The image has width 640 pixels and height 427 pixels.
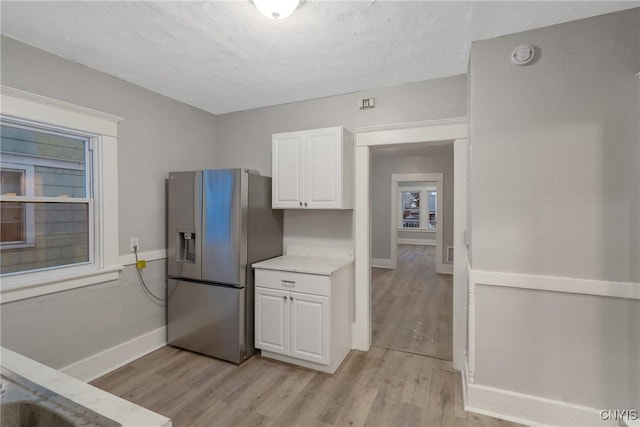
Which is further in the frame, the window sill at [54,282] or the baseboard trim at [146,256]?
the baseboard trim at [146,256]

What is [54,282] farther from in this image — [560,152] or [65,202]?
[560,152]

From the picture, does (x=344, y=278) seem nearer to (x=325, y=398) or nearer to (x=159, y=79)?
(x=325, y=398)

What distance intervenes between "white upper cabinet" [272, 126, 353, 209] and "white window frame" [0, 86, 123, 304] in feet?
4.55

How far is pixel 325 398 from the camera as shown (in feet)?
6.97

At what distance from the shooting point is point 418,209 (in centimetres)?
1041

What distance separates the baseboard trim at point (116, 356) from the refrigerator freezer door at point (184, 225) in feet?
2.06

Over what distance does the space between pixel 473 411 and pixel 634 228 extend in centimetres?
149

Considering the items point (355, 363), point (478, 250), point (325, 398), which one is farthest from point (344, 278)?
point (478, 250)

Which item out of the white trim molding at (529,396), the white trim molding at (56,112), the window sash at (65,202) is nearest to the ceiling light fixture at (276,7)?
the white trim molding at (56,112)

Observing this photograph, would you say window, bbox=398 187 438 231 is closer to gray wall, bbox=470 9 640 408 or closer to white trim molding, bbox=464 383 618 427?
gray wall, bbox=470 9 640 408

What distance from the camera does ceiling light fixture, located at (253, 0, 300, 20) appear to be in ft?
4.93

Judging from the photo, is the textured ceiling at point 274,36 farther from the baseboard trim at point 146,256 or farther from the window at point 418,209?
the window at point 418,209

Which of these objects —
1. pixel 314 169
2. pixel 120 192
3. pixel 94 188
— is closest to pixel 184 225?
pixel 120 192

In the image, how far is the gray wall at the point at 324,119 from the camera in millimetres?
2531
